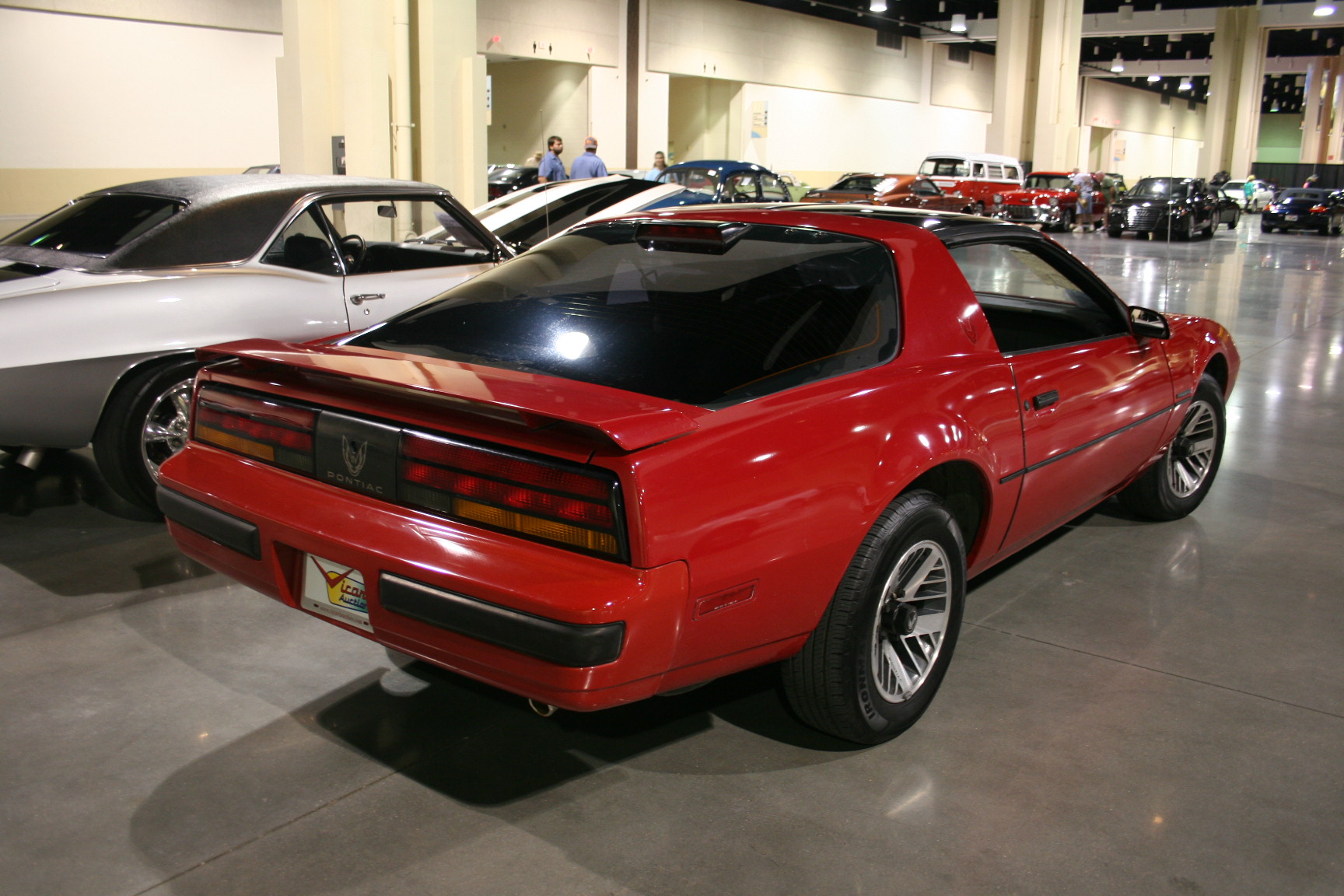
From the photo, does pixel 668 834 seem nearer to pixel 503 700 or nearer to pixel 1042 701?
pixel 503 700

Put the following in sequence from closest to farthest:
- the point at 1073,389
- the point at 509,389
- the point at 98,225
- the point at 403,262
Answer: the point at 509,389 < the point at 1073,389 < the point at 98,225 < the point at 403,262

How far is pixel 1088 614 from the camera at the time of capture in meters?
3.53

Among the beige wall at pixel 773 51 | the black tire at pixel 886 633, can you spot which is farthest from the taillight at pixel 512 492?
the beige wall at pixel 773 51

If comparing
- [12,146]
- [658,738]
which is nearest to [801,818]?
[658,738]

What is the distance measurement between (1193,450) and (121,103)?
1952cm

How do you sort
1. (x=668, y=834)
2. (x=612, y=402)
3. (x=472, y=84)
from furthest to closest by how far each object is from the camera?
(x=472, y=84)
(x=668, y=834)
(x=612, y=402)

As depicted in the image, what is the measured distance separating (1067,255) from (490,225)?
5142 mm

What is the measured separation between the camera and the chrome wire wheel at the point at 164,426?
419 centimetres

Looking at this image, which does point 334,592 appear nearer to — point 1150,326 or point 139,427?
point 139,427

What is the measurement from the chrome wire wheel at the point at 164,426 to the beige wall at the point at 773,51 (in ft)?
81.9

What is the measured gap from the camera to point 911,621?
2699 millimetres

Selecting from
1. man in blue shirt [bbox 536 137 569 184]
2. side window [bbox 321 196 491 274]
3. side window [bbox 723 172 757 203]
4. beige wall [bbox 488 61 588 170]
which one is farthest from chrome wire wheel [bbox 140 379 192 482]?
beige wall [bbox 488 61 588 170]

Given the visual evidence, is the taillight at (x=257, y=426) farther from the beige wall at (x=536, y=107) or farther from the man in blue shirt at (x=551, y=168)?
the beige wall at (x=536, y=107)

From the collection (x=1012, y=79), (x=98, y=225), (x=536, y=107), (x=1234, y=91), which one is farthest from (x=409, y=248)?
(x=1234, y=91)
